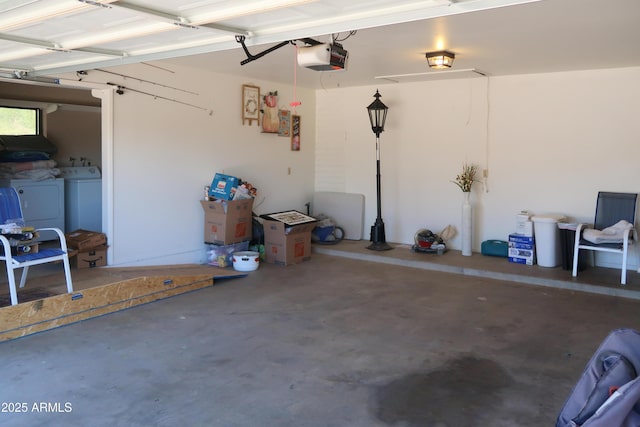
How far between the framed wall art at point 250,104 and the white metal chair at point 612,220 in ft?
14.6

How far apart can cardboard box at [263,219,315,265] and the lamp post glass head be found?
169cm

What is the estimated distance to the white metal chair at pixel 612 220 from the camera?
593 cm

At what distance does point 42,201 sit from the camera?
Answer: 24.2ft

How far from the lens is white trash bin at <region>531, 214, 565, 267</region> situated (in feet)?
21.6

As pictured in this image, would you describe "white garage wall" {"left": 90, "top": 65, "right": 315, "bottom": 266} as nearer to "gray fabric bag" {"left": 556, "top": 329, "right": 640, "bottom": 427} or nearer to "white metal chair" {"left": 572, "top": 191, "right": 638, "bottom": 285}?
"white metal chair" {"left": 572, "top": 191, "right": 638, "bottom": 285}

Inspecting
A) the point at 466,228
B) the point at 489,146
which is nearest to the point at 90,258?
the point at 466,228

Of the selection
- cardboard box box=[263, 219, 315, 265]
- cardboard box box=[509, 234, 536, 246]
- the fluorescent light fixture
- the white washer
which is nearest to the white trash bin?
cardboard box box=[509, 234, 536, 246]

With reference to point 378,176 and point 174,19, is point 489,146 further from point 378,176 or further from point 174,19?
point 174,19

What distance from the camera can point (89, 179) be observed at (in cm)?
789

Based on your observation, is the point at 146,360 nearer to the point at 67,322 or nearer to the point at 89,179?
the point at 67,322

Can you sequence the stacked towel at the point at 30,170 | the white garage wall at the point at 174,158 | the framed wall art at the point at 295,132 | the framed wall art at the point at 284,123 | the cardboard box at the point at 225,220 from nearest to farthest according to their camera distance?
the white garage wall at the point at 174,158
the cardboard box at the point at 225,220
the stacked towel at the point at 30,170
the framed wall art at the point at 284,123
the framed wall art at the point at 295,132

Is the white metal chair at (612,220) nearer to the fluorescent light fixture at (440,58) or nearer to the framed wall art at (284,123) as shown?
the fluorescent light fixture at (440,58)

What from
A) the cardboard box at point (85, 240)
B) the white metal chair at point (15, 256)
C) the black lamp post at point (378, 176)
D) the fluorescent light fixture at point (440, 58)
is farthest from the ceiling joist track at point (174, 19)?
the black lamp post at point (378, 176)

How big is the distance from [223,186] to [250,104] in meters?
1.45
